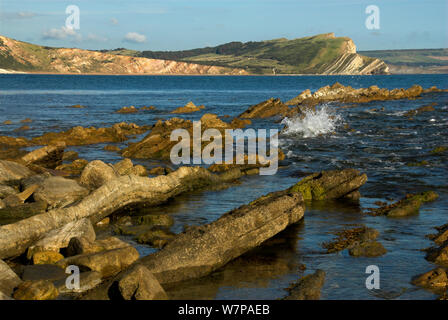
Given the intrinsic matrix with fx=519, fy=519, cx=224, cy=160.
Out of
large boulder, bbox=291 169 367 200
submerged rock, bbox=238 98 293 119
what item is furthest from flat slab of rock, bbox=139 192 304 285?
submerged rock, bbox=238 98 293 119

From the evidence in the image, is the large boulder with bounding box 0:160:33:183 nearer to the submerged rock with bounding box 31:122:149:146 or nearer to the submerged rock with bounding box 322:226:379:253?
the submerged rock with bounding box 322:226:379:253

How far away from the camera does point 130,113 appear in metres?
57.2

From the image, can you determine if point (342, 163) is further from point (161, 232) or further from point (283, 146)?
point (161, 232)

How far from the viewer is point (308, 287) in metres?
9.79

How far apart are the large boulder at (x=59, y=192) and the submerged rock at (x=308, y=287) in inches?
297

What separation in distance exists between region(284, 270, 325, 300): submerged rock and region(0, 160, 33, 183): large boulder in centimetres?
1177

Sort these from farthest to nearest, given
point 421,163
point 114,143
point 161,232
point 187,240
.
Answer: point 114,143 < point 421,163 < point 161,232 < point 187,240

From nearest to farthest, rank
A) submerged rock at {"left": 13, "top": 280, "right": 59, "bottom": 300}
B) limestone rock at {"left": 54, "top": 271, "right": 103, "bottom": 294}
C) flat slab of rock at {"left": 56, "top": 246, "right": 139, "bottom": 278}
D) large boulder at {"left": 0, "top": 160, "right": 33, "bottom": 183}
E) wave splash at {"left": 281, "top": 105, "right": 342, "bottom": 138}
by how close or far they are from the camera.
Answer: submerged rock at {"left": 13, "top": 280, "right": 59, "bottom": 300} < limestone rock at {"left": 54, "top": 271, "right": 103, "bottom": 294} < flat slab of rock at {"left": 56, "top": 246, "right": 139, "bottom": 278} < large boulder at {"left": 0, "top": 160, "right": 33, "bottom": 183} < wave splash at {"left": 281, "top": 105, "right": 342, "bottom": 138}

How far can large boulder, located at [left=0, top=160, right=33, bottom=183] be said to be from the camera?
1788cm

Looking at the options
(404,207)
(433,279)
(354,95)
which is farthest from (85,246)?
(354,95)

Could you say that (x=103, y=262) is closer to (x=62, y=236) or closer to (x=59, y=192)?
(x=62, y=236)
